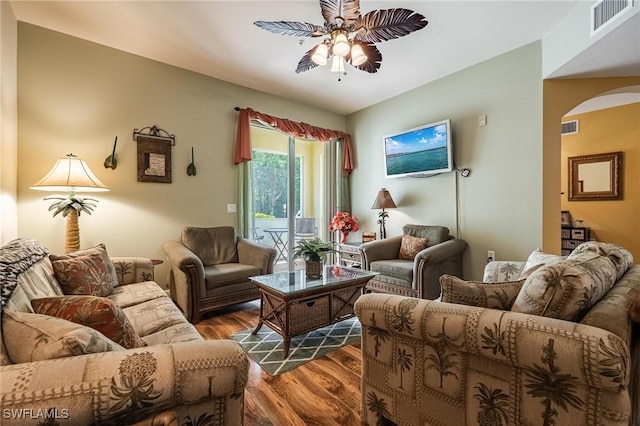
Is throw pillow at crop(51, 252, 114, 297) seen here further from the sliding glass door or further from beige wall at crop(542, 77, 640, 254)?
beige wall at crop(542, 77, 640, 254)

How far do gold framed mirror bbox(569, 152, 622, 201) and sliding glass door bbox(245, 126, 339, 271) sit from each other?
4.01m

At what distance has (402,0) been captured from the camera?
2.26m

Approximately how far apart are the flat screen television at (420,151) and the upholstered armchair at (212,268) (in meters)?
2.23

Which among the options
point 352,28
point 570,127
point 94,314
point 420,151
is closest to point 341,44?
point 352,28

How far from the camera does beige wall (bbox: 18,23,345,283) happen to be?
2.63 metres

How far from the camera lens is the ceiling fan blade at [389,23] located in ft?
6.20

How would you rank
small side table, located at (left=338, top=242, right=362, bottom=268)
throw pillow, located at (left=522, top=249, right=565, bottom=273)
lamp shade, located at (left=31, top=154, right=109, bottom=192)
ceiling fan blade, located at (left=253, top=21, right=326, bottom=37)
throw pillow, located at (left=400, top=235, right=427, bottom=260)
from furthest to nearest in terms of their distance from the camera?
small side table, located at (left=338, top=242, right=362, bottom=268), throw pillow, located at (left=400, top=235, right=427, bottom=260), lamp shade, located at (left=31, top=154, right=109, bottom=192), ceiling fan blade, located at (left=253, top=21, right=326, bottom=37), throw pillow, located at (left=522, top=249, right=565, bottom=273)

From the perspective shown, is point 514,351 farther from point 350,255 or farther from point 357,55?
point 350,255

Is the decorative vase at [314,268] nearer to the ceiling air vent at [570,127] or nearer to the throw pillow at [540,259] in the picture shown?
the throw pillow at [540,259]

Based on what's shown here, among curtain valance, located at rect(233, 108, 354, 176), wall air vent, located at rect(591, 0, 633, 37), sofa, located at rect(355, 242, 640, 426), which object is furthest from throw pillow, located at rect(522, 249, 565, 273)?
curtain valance, located at rect(233, 108, 354, 176)

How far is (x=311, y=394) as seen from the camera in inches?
67.2

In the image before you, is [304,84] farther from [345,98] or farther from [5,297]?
[5,297]

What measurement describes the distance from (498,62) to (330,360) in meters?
3.58

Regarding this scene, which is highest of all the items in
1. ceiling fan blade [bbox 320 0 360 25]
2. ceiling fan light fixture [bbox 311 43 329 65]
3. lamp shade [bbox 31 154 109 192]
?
ceiling fan blade [bbox 320 0 360 25]
